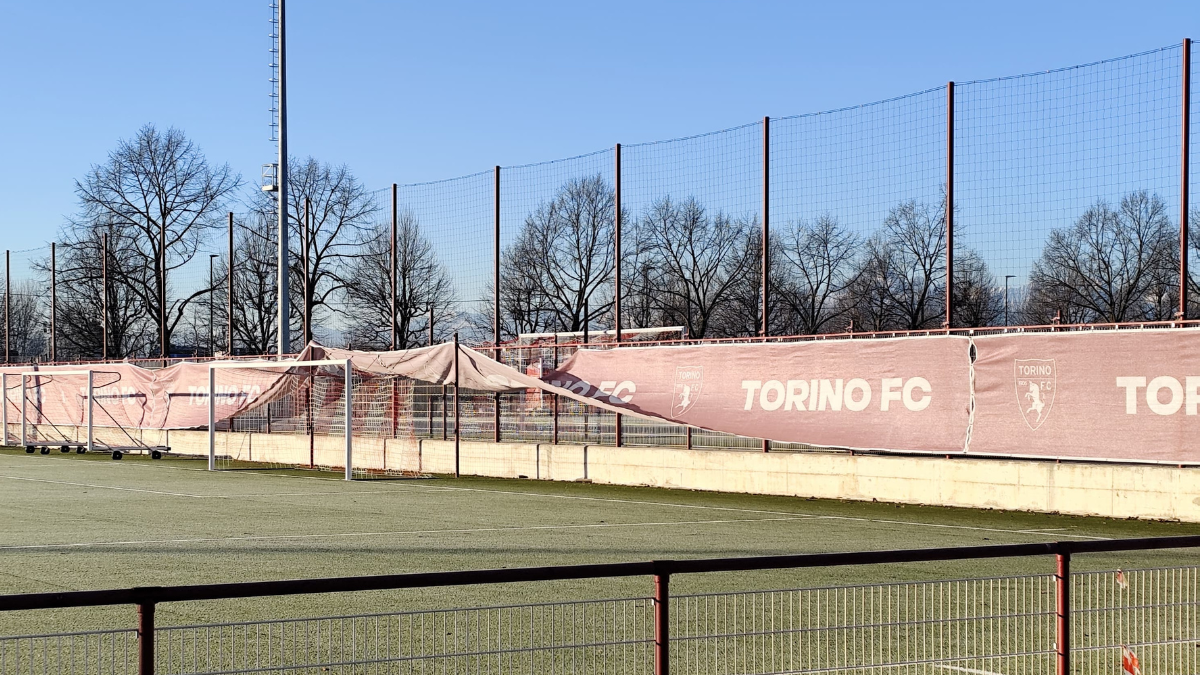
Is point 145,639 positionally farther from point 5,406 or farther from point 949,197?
point 5,406

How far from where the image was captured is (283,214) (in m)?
31.9

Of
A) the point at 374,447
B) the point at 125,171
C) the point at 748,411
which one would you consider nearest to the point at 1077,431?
the point at 748,411

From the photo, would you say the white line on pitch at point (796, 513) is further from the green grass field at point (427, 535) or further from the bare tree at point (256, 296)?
the bare tree at point (256, 296)

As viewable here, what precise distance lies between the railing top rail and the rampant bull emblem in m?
16.0

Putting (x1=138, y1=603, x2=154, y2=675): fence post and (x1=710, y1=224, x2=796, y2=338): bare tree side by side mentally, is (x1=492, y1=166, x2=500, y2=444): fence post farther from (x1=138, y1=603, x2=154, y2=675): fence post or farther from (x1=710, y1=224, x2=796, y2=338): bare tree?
(x1=138, y1=603, x2=154, y2=675): fence post

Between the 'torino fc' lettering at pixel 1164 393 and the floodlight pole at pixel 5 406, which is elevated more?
the 'torino fc' lettering at pixel 1164 393

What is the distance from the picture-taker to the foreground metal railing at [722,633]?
4.46 meters

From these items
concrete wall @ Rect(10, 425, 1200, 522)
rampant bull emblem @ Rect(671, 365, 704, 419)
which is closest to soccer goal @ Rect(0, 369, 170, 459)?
concrete wall @ Rect(10, 425, 1200, 522)

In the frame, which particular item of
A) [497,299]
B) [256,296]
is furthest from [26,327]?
[497,299]

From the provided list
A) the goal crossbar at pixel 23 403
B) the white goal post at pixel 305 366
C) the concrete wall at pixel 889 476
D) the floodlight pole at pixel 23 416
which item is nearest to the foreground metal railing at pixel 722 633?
the concrete wall at pixel 889 476

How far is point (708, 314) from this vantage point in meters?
46.8

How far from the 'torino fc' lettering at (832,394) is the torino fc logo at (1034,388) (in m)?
1.35

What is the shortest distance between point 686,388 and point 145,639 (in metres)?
18.0

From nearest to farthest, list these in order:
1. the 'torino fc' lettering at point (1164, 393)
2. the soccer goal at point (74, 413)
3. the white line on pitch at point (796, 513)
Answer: the white line on pitch at point (796, 513)
the 'torino fc' lettering at point (1164, 393)
the soccer goal at point (74, 413)
